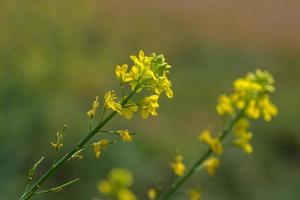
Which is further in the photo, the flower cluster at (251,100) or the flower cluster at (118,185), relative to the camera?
the flower cluster at (118,185)

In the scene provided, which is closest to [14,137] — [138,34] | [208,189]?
[208,189]

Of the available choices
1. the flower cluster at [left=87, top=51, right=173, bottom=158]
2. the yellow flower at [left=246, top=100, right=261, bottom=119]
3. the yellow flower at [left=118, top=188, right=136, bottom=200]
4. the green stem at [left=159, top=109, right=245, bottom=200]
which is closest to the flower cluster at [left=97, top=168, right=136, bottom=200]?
the yellow flower at [left=118, top=188, right=136, bottom=200]

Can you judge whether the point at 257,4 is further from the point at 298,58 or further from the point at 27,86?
the point at 27,86

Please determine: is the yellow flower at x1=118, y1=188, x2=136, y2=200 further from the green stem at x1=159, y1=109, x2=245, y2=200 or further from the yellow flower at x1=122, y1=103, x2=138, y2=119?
the yellow flower at x1=122, y1=103, x2=138, y2=119

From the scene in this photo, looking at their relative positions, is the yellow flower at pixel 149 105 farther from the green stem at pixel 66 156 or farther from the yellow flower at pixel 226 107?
the yellow flower at pixel 226 107

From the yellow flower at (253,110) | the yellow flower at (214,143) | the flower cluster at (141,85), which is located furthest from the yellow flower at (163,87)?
the yellow flower at (253,110)

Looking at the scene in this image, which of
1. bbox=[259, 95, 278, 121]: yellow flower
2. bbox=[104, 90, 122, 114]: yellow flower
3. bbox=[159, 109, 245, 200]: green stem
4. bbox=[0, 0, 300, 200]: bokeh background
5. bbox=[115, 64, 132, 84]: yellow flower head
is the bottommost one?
bbox=[0, 0, 300, 200]: bokeh background

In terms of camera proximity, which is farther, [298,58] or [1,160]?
[298,58]

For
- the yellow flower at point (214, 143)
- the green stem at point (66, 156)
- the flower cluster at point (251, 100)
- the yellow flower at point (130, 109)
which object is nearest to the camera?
the green stem at point (66, 156)
